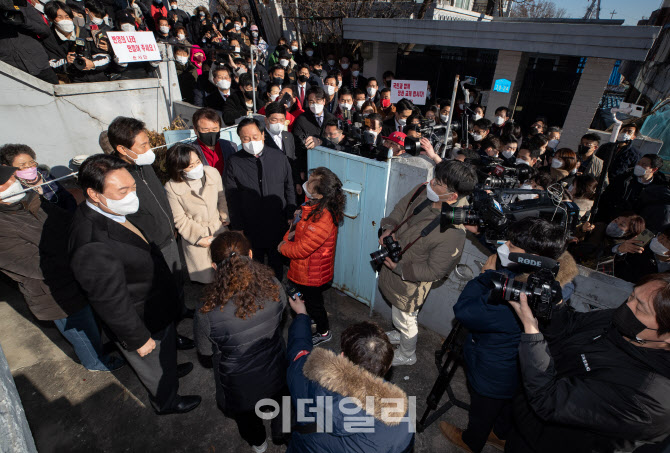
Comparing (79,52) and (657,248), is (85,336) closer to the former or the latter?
(657,248)

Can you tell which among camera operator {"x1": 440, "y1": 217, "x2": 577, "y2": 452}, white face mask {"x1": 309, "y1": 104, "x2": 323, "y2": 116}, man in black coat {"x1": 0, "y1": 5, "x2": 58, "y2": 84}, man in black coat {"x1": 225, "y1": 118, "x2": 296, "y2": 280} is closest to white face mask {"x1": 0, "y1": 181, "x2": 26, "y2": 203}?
man in black coat {"x1": 225, "y1": 118, "x2": 296, "y2": 280}

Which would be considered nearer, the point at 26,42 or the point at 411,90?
the point at 26,42

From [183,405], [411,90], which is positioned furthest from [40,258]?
[411,90]

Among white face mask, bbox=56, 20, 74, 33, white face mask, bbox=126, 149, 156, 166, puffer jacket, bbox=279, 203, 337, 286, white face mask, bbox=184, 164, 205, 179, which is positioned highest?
white face mask, bbox=56, 20, 74, 33

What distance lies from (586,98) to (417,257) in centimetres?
774

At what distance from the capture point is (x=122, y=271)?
7.54 ft

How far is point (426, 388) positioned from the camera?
3.35m

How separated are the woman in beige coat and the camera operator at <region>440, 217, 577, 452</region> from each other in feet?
8.50

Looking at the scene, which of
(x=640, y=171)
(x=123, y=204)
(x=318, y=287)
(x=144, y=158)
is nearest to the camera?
(x=123, y=204)

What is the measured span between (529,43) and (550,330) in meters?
8.21

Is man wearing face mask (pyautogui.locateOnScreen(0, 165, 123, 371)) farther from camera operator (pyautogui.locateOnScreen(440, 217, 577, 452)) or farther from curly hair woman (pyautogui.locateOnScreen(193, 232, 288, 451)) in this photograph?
camera operator (pyautogui.locateOnScreen(440, 217, 577, 452))

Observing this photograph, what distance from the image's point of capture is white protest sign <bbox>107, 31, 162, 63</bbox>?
233 inches

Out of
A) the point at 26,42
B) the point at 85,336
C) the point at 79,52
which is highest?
the point at 26,42

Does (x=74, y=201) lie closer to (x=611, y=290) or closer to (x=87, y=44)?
(x=87, y=44)
